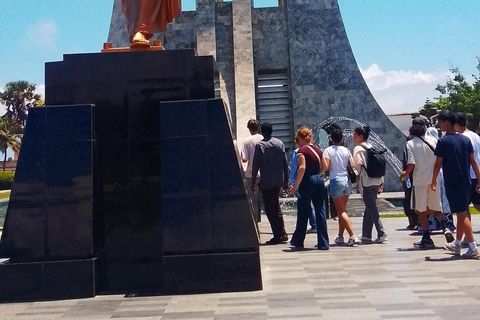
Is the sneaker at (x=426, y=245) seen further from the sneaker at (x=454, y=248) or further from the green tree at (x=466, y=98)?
the green tree at (x=466, y=98)

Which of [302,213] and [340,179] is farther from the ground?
[340,179]

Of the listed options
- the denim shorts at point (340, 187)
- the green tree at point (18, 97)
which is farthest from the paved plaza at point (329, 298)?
the green tree at point (18, 97)

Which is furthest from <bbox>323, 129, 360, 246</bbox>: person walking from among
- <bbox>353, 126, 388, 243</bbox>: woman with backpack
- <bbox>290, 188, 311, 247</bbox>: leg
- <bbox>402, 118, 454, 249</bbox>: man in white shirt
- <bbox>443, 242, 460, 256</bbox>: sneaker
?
<bbox>443, 242, 460, 256</bbox>: sneaker

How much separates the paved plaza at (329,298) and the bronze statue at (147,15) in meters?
2.70

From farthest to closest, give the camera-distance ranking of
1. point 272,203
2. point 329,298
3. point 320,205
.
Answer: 1. point 272,203
2. point 320,205
3. point 329,298

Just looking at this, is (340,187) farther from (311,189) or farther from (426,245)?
(426,245)

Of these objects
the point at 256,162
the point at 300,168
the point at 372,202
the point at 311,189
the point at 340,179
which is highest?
the point at 256,162

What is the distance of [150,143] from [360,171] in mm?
3602


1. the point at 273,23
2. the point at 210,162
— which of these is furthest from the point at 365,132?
the point at 273,23

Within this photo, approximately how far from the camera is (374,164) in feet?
27.9

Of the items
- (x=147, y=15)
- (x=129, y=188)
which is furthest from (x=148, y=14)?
(x=129, y=188)

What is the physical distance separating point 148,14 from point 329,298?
3470 mm

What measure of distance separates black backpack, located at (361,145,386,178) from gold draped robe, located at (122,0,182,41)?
10.9ft

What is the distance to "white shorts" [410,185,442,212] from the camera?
25.5ft
